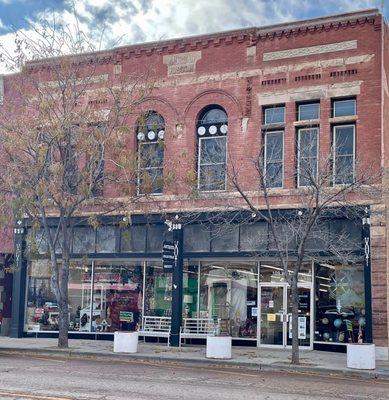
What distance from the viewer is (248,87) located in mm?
24281

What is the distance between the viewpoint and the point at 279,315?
23438mm

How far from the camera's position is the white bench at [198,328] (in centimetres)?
2411

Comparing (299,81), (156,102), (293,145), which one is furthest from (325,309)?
(156,102)

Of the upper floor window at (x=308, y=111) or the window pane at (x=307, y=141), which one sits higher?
the upper floor window at (x=308, y=111)

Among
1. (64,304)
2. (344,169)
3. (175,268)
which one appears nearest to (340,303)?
(344,169)

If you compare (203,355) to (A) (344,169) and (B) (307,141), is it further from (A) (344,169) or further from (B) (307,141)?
(B) (307,141)

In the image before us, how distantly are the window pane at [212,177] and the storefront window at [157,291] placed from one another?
11.9ft

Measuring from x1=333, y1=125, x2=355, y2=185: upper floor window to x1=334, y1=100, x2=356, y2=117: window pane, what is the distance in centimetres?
45

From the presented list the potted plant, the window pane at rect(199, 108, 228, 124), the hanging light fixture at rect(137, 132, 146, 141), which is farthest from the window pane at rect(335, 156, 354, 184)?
the hanging light fixture at rect(137, 132, 146, 141)

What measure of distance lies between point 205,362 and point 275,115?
9.37 meters

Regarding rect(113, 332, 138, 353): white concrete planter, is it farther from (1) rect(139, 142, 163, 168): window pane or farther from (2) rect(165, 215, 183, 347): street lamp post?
(1) rect(139, 142, 163, 168): window pane

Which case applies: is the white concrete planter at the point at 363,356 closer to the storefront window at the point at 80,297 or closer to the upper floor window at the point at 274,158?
the upper floor window at the point at 274,158

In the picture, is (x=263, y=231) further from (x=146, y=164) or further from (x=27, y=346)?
(x=27, y=346)

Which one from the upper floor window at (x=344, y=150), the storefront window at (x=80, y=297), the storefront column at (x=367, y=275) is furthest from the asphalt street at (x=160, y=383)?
the storefront window at (x=80, y=297)
